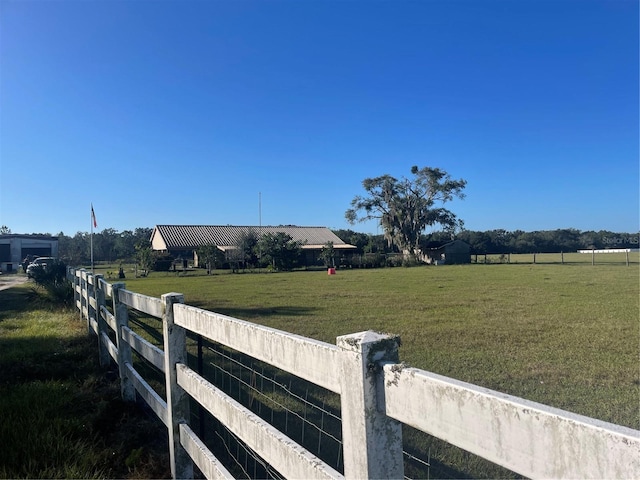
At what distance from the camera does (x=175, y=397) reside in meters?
3.14

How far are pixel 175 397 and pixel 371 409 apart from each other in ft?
7.17

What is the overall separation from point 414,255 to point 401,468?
54.0 meters

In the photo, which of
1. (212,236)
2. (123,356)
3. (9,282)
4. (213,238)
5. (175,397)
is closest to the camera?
(175,397)

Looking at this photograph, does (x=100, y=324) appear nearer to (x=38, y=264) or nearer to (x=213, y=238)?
(x=38, y=264)

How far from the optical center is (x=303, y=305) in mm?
13336

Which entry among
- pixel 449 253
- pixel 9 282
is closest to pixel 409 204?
pixel 449 253

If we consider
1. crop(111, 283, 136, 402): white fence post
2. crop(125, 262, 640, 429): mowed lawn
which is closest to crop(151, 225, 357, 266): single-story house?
crop(125, 262, 640, 429): mowed lawn

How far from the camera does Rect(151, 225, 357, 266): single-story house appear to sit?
4806cm

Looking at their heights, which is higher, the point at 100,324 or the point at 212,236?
the point at 212,236

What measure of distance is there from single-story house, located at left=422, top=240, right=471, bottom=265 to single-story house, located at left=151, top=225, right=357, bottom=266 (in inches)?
384

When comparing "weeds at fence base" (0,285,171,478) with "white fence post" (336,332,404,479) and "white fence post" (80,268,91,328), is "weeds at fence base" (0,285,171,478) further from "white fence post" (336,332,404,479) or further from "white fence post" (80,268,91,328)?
"white fence post" (336,332,404,479)

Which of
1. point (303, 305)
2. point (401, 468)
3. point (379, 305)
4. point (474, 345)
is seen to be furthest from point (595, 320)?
point (401, 468)

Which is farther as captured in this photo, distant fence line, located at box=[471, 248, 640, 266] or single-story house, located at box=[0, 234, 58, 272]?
single-story house, located at box=[0, 234, 58, 272]

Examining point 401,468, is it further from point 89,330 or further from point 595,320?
point 595,320
